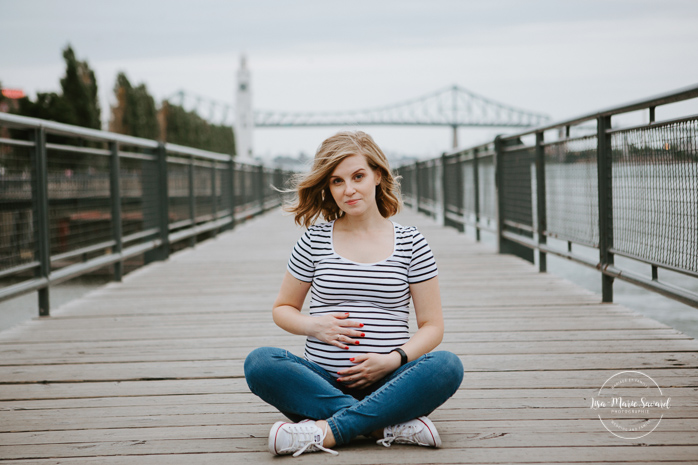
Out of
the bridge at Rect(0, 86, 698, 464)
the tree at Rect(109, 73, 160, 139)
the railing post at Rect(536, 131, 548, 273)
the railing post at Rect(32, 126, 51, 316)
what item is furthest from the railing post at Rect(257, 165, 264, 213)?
the tree at Rect(109, 73, 160, 139)

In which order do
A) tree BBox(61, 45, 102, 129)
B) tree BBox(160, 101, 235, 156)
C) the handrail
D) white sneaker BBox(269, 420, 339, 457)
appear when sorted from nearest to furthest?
white sneaker BBox(269, 420, 339, 457) < the handrail < tree BBox(61, 45, 102, 129) < tree BBox(160, 101, 235, 156)

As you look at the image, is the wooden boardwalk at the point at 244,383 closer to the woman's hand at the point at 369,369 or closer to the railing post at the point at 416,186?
the woman's hand at the point at 369,369

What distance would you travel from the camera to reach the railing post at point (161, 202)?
5.84 m

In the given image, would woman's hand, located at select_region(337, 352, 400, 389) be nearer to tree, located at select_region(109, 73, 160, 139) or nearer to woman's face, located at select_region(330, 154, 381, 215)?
woman's face, located at select_region(330, 154, 381, 215)

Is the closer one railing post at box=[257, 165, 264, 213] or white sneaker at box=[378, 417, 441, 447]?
white sneaker at box=[378, 417, 441, 447]

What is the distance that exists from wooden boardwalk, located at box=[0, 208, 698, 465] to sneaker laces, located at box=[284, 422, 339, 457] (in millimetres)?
25

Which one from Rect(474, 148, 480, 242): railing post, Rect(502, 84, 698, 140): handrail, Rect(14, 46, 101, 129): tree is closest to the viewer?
Rect(502, 84, 698, 140): handrail

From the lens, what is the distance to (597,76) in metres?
49.4

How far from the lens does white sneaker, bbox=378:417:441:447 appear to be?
68.6 inches

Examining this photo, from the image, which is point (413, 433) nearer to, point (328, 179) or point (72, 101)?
point (328, 179)

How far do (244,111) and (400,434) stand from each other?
46.4m

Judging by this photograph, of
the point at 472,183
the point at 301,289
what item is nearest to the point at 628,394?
the point at 301,289

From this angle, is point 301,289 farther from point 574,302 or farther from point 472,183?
point 472,183

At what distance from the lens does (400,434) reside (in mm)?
1769
